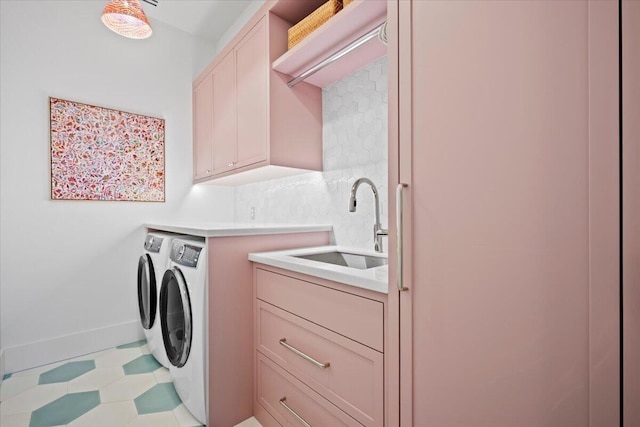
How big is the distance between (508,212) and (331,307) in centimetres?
71

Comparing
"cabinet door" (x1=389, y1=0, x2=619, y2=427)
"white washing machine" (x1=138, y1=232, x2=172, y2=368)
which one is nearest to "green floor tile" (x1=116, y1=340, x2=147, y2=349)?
"white washing machine" (x1=138, y1=232, x2=172, y2=368)

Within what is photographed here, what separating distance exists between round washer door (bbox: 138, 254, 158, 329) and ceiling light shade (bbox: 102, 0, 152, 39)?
153cm

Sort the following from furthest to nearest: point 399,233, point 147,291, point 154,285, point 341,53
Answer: point 147,291 < point 154,285 < point 341,53 < point 399,233

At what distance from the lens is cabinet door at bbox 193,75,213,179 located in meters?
2.63

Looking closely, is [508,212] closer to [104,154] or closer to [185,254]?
[185,254]

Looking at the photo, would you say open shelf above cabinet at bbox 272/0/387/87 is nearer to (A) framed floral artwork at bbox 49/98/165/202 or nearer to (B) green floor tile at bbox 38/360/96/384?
(A) framed floral artwork at bbox 49/98/165/202

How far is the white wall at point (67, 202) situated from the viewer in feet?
7.00

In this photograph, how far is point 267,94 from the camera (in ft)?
6.15

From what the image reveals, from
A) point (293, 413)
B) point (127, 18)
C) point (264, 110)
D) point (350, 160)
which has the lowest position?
point (293, 413)

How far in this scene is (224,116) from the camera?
2.39m

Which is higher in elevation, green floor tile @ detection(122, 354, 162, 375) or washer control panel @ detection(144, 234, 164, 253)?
washer control panel @ detection(144, 234, 164, 253)

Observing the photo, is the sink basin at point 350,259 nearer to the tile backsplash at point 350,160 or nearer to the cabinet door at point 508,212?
the tile backsplash at point 350,160

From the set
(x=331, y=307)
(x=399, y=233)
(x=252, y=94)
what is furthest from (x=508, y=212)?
(x=252, y=94)

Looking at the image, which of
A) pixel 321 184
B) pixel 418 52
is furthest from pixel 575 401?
pixel 321 184
